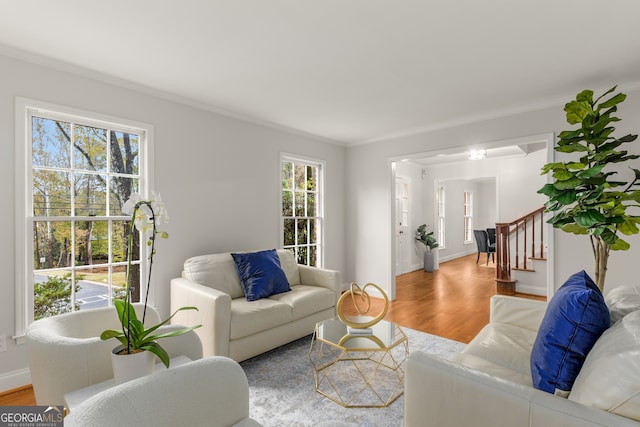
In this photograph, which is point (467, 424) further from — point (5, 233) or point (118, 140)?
point (118, 140)

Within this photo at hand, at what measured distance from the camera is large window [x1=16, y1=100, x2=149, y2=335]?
2.43 m

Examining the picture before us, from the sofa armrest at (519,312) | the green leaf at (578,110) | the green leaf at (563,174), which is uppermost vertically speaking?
the green leaf at (578,110)

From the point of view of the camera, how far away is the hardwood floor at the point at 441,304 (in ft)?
11.1

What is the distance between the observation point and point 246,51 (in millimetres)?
2348

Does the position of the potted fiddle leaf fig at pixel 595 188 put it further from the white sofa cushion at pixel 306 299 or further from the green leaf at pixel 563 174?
the white sofa cushion at pixel 306 299

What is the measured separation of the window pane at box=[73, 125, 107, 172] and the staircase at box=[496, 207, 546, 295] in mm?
5822

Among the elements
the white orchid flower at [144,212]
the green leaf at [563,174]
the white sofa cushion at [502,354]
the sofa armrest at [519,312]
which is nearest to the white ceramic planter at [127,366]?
the white orchid flower at [144,212]

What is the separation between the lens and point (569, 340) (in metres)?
1.24

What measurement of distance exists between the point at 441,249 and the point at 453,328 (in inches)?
194

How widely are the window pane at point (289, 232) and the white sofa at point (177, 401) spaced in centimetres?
323

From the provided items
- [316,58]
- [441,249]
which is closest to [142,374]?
[316,58]

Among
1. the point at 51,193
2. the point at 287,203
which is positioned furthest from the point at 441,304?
the point at 51,193

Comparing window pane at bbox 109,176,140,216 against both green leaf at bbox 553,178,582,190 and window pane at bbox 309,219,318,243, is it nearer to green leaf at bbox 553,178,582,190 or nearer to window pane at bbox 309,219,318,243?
window pane at bbox 309,219,318,243

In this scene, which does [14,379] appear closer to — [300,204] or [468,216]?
[300,204]
